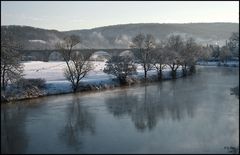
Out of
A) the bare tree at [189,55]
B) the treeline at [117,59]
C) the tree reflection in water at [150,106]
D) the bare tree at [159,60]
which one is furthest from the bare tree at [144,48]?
the tree reflection in water at [150,106]

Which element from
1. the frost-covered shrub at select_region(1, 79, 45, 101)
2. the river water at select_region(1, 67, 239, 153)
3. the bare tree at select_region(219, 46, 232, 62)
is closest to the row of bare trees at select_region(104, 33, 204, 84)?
the river water at select_region(1, 67, 239, 153)

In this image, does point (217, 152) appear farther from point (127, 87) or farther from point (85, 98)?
point (127, 87)

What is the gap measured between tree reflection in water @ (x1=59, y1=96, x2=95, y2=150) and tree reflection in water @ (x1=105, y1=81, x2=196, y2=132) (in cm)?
209

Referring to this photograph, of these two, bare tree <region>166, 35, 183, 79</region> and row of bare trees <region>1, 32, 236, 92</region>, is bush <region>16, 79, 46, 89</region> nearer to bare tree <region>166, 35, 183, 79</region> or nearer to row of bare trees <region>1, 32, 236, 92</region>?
row of bare trees <region>1, 32, 236, 92</region>

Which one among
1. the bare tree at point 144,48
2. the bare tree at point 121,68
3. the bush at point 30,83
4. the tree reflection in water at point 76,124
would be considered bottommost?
the tree reflection in water at point 76,124

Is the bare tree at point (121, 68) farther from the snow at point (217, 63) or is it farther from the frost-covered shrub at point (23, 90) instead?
the snow at point (217, 63)

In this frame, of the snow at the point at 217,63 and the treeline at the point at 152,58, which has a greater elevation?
the treeline at the point at 152,58

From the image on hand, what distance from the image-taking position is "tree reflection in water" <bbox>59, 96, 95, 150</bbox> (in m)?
22.6

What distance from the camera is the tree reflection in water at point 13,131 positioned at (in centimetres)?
2097

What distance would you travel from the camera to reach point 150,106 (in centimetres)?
3256

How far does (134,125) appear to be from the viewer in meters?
25.7

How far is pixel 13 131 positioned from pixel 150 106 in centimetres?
1167

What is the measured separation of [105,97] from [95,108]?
6.24m

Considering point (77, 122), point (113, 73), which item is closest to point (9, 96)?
point (77, 122)
